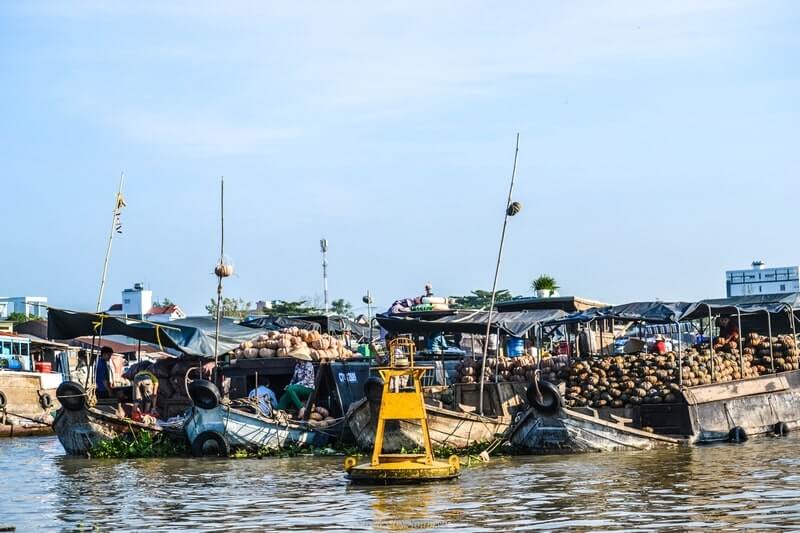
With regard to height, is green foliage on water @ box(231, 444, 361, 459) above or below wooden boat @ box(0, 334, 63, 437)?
below

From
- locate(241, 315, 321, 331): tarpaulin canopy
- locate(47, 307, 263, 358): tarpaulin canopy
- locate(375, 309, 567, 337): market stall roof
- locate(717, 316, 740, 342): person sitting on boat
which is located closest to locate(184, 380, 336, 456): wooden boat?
locate(47, 307, 263, 358): tarpaulin canopy

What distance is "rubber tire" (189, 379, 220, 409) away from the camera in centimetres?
2103

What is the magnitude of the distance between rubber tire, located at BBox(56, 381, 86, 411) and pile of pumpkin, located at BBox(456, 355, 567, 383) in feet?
23.8

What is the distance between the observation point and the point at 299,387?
2414 cm

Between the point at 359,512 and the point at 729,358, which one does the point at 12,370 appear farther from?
the point at 359,512

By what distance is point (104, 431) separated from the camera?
72.6 ft

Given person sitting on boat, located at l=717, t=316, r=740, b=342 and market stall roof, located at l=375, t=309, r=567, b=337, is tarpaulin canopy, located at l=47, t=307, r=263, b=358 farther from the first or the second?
person sitting on boat, located at l=717, t=316, r=740, b=342

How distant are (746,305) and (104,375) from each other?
14.0m

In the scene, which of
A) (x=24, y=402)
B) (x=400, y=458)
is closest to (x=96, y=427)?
(x=400, y=458)

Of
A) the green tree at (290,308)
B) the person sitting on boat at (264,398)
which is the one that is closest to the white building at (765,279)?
the green tree at (290,308)

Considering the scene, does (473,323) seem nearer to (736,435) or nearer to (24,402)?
(736,435)

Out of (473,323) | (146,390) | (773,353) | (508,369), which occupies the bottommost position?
(146,390)

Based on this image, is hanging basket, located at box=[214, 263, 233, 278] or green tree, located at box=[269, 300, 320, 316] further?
green tree, located at box=[269, 300, 320, 316]

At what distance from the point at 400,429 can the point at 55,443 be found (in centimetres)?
1189
